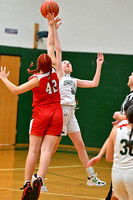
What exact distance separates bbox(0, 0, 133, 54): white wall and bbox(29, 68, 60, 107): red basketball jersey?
21.9 feet

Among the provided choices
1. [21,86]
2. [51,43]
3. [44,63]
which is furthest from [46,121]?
[51,43]

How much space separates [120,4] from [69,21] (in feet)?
5.32

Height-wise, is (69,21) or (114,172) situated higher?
(69,21)

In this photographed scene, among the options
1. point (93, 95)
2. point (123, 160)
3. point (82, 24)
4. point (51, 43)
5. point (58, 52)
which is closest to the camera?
point (123, 160)

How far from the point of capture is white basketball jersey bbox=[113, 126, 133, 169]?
11.0 feet

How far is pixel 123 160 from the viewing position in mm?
3383

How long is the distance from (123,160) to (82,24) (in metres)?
9.09

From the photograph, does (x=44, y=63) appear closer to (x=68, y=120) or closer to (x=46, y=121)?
(x=46, y=121)

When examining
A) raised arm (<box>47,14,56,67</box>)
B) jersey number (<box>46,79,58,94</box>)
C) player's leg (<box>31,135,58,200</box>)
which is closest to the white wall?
raised arm (<box>47,14,56,67</box>)

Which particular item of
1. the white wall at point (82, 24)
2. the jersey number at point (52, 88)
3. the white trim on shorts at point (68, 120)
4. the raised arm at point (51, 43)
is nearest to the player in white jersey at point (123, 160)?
the jersey number at point (52, 88)

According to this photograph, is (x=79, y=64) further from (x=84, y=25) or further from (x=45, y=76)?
(x=45, y=76)

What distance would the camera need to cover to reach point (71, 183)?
6840 millimetres

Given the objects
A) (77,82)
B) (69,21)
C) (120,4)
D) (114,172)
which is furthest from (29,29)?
(114,172)

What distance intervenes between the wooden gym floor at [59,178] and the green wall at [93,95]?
1177mm
